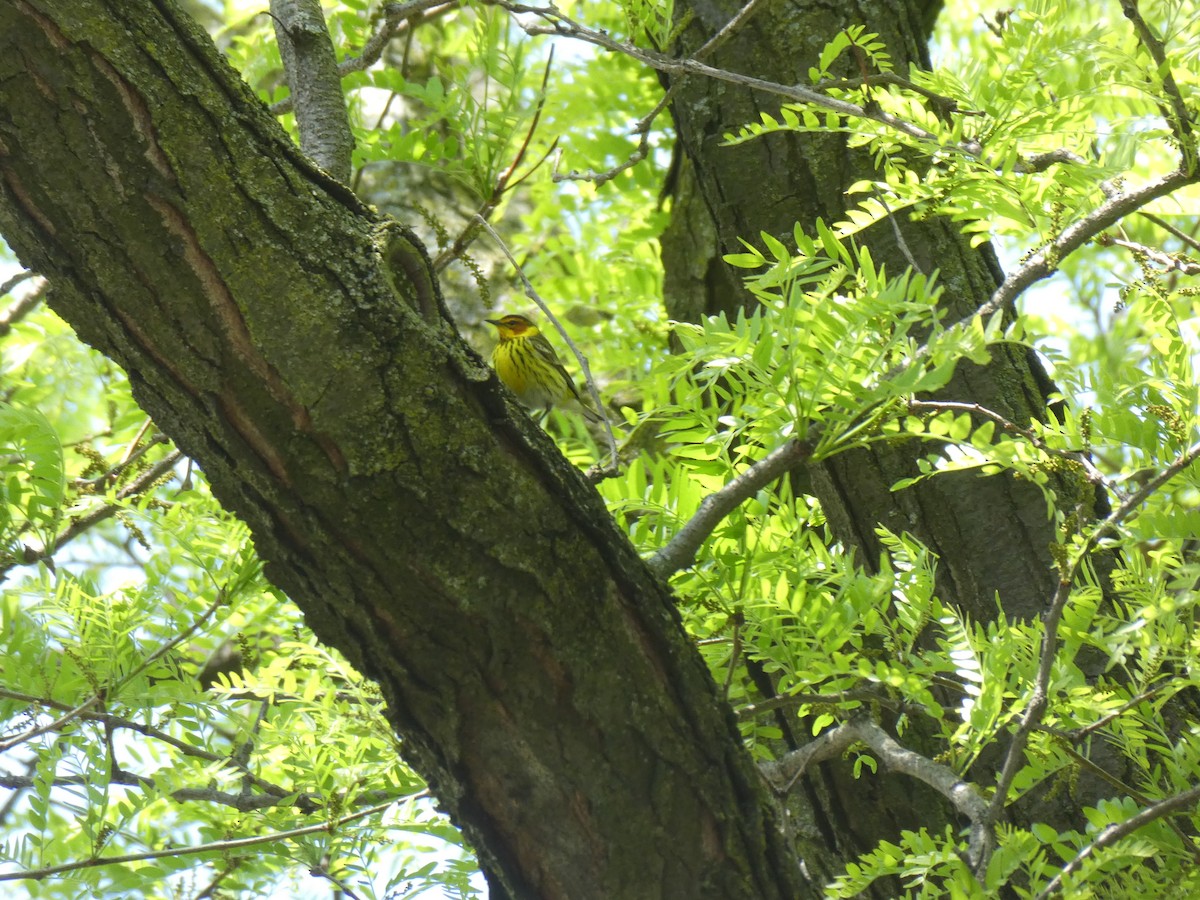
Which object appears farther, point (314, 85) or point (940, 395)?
point (940, 395)

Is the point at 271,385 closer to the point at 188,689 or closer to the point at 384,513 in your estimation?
the point at 384,513

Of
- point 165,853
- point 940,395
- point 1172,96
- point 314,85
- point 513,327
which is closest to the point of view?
point 1172,96

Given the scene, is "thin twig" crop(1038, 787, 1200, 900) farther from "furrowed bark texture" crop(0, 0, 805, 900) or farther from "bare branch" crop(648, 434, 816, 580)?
"bare branch" crop(648, 434, 816, 580)

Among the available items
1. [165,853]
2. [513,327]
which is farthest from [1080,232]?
[513,327]

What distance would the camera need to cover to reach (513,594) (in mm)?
1353

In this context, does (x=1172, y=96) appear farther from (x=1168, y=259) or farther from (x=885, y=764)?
(x=885, y=764)

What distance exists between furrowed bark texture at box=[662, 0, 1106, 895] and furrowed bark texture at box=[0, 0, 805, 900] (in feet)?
2.46

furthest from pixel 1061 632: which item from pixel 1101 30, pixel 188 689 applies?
pixel 188 689

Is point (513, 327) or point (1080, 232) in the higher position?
point (513, 327)

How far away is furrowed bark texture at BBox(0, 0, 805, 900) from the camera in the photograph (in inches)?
49.9

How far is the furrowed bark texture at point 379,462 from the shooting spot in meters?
1.27

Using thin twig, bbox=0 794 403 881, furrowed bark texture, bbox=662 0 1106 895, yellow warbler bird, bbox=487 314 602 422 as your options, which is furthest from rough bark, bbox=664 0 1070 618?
yellow warbler bird, bbox=487 314 602 422

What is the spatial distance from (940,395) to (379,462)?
134cm

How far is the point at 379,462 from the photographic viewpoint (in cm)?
131
